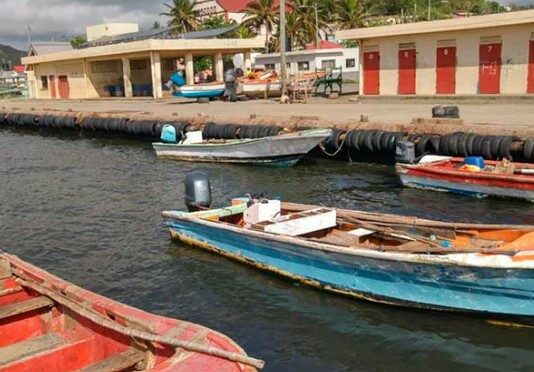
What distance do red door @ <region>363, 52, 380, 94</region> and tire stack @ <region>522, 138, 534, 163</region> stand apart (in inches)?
651

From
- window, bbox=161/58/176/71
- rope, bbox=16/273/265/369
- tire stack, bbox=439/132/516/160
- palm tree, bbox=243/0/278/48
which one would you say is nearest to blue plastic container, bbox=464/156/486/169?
tire stack, bbox=439/132/516/160

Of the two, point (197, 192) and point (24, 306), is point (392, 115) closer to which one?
point (197, 192)

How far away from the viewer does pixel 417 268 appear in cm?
805

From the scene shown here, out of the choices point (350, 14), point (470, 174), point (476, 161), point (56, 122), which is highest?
point (350, 14)

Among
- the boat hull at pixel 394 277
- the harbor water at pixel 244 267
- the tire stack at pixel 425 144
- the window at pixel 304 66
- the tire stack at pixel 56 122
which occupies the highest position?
the window at pixel 304 66

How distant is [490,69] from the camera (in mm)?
27094

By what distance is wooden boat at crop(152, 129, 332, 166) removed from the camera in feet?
64.8

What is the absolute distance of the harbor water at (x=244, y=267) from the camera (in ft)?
25.0

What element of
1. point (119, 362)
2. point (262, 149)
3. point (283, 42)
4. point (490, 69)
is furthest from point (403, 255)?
point (283, 42)

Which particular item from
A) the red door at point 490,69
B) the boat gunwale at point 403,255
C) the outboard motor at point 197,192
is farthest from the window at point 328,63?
the boat gunwale at point 403,255

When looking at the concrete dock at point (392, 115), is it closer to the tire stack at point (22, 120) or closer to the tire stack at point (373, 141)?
the tire stack at point (373, 141)

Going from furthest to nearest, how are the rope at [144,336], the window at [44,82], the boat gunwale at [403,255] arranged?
the window at [44,82] < the boat gunwale at [403,255] < the rope at [144,336]

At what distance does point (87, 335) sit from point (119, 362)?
1.14 m

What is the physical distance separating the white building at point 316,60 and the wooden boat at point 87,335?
43.8 m
